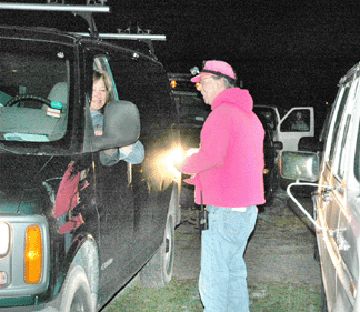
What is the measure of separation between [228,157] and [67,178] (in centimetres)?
128

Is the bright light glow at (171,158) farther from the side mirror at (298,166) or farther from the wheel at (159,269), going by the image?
the side mirror at (298,166)

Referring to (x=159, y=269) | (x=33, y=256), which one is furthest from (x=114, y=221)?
(x=159, y=269)

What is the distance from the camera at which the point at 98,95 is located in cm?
434

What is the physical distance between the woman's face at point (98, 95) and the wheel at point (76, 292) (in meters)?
1.31

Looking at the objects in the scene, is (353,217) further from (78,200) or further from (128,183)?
(128,183)

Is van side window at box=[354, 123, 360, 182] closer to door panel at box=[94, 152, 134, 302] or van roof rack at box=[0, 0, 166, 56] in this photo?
door panel at box=[94, 152, 134, 302]

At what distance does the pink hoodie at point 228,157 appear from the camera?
4.15 metres

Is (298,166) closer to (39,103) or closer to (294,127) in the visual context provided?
(39,103)

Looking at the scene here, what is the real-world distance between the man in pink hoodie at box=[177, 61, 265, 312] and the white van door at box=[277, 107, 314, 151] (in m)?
13.8

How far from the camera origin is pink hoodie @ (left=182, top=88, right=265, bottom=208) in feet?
13.6

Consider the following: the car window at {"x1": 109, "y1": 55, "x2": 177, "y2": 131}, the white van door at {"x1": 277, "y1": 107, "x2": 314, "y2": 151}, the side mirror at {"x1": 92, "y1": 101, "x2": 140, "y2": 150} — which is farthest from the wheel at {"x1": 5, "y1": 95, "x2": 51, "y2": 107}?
the white van door at {"x1": 277, "y1": 107, "x2": 314, "y2": 151}

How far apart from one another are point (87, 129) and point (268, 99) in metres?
58.3

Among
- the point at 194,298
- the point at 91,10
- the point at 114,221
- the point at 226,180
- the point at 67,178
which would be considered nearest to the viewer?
the point at 67,178

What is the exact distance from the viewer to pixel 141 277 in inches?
245
